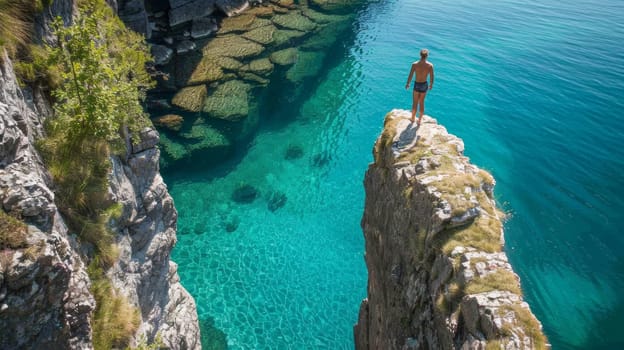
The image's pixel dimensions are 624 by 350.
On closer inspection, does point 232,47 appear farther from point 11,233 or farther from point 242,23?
point 11,233

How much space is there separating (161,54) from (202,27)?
6.77m

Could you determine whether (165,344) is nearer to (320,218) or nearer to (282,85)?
(320,218)

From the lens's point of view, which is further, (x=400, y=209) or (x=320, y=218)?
(x=320, y=218)

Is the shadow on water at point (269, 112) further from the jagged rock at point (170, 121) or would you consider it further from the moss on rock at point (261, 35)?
the moss on rock at point (261, 35)

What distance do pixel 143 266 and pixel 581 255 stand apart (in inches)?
799

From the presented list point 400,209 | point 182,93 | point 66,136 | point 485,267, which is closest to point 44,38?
point 66,136

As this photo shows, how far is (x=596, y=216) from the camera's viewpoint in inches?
815

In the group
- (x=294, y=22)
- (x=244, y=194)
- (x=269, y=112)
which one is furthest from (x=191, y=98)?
(x=294, y=22)

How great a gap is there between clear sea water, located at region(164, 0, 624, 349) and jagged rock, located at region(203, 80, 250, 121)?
2287mm

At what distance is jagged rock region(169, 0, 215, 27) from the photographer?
34.2m

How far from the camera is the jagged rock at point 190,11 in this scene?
34156 millimetres

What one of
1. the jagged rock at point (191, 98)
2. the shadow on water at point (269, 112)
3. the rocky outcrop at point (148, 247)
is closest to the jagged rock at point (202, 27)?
the shadow on water at point (269, 112)

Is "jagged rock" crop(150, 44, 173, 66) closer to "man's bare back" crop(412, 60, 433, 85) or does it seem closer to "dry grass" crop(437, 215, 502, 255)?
"man's bare back" crop(412, 60, 433, 85)

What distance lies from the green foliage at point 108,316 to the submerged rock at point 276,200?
1342 cm
